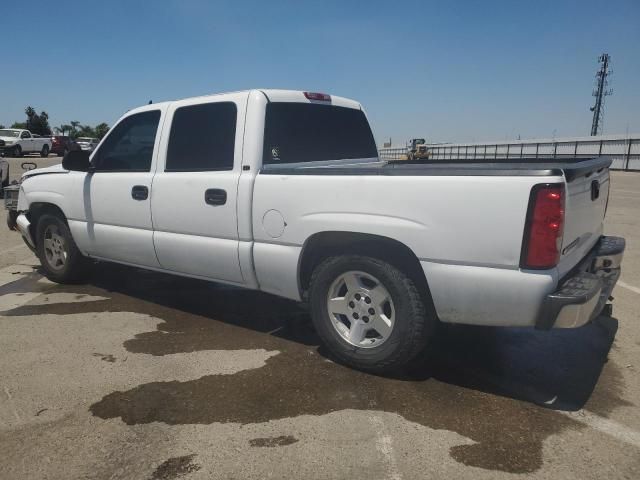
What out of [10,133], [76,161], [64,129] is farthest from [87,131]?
[76,161]

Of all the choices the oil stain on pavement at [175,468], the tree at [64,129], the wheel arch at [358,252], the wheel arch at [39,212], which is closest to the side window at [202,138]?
the wheel arch at [358,252]

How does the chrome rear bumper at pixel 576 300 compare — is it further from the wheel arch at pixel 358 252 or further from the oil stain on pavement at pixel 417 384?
the wheel arch at pixel 358 252

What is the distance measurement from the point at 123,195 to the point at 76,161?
2.39 ft

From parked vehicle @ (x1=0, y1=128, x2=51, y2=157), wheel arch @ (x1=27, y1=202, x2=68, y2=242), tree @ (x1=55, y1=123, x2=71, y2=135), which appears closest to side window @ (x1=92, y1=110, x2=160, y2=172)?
wheel arch @ (x1=27, y1=202, x2=68, y2=242)

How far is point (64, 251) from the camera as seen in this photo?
5543mm

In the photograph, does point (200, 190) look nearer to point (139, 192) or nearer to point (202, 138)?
point (202, 138)

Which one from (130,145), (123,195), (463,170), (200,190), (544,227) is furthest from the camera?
(130,145)

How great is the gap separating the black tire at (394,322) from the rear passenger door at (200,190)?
798 mm

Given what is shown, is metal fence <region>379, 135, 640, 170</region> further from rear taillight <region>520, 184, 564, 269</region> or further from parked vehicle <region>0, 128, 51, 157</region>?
rear taillight <region>520, 184, 564, 269</region>

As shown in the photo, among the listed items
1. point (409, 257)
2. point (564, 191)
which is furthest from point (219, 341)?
point (564, 191)

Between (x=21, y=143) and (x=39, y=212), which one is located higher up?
Answer: (x=21, y=143)

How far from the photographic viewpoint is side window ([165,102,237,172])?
13.1 ft

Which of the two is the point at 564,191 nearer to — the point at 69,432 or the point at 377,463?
the point at 377,463

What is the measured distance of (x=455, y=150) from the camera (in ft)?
166
